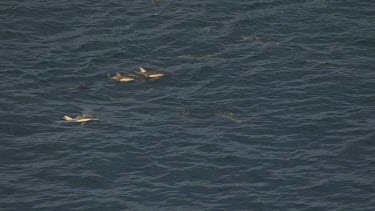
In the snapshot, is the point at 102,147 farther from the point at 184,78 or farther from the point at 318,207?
the point at 318,207

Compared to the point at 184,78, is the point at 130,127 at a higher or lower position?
lower

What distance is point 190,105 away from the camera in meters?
34.6

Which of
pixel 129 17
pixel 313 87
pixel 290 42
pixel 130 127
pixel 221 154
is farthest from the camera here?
pixel 129 17

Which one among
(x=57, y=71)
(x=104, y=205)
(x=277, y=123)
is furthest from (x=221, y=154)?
(x=57, y=71)

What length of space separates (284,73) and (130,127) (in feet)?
31.3

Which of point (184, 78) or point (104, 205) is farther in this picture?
point (184, 78)

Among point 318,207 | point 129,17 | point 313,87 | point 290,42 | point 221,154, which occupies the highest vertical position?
point 129,17

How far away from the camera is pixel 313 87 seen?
119 ft

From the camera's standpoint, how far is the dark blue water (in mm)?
28672

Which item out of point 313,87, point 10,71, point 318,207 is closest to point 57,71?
point 10,71

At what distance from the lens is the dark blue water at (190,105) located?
28672mm

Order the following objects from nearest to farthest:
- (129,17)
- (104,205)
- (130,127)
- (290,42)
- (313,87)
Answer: (104,205), (130,127), (313,87), (290,42), (129,17)

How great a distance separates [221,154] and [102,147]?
17.4 ft

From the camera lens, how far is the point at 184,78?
37.1 metres
